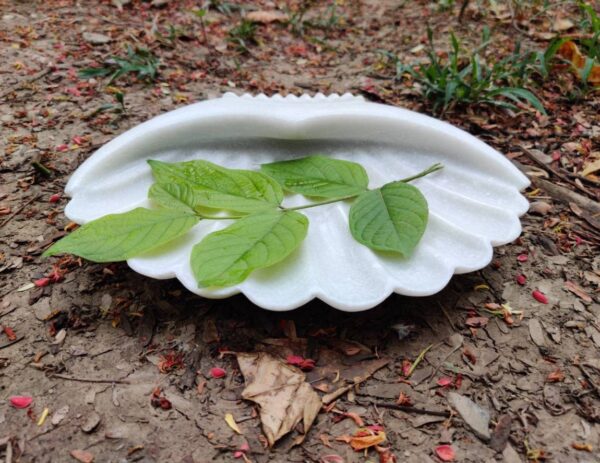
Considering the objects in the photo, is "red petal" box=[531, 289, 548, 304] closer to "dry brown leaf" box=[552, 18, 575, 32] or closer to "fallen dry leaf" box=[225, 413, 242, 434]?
"fallen dry leaf" box=[225, 413, 242, 434]

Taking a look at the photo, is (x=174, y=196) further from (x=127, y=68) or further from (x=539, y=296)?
(x=127, y=68)

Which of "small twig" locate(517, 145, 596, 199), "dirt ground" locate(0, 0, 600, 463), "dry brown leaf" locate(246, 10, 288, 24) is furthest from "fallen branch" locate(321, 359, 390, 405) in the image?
"dry brown leaf" locate(246, 10, 288, 24)

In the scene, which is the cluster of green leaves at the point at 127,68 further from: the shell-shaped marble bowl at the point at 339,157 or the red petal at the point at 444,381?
the red petal at the point at 444,381

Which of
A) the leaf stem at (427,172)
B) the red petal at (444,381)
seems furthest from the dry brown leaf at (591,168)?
the red petal at (444,381)

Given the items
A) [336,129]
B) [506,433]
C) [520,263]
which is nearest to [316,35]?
[336,129]

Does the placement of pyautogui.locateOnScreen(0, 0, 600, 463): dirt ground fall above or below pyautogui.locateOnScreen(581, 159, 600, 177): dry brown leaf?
below

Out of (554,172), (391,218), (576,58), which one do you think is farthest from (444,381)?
(576,58)
